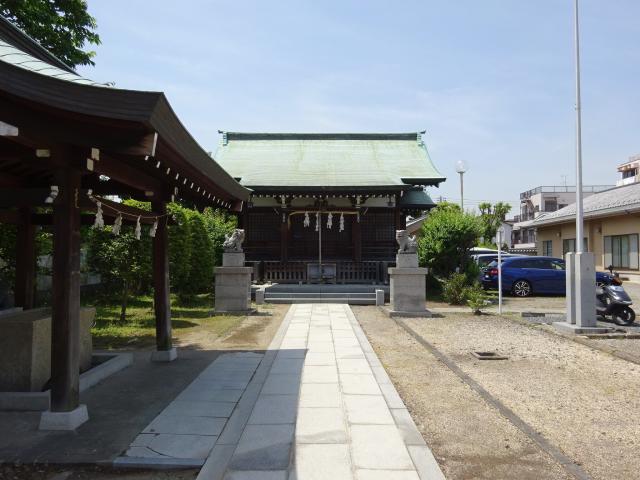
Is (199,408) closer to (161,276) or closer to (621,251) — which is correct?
(161,276)

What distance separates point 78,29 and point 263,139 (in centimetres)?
1119

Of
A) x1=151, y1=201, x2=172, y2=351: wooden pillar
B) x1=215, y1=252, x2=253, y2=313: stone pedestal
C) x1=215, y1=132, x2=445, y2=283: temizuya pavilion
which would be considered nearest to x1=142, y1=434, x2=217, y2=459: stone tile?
x1=151, y1=201, x2=172, y2=351: wooden pillar

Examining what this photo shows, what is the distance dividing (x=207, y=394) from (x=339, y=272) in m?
12.7

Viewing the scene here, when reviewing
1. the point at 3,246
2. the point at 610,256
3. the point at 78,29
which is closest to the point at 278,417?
the point at 3,246

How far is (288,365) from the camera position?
7195 mm

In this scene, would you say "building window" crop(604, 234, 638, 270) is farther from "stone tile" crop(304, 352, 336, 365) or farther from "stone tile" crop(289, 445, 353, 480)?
"stone tile" crop(289, 445, 353, 480)

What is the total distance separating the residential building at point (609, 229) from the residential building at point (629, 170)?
32.9 meters

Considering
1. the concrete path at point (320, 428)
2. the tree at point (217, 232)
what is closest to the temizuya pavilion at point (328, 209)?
the tree at point (217, 232)

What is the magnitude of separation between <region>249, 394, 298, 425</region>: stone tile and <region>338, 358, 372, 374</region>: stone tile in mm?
1506

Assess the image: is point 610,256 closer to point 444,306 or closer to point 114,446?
point 444,306

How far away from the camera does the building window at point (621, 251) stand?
2219cm

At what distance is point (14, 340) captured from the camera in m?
5.31

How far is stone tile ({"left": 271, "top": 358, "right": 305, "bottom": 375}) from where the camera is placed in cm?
682

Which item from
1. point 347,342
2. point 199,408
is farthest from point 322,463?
point 347,342
